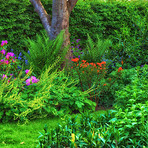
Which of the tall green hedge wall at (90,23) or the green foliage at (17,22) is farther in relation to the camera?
the green foliage at (17,22)

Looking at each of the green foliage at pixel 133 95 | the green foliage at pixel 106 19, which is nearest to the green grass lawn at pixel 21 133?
the green foliage at pixel 133 95

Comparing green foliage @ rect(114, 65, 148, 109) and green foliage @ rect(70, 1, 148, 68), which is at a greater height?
green foliage @ rect(70, 1, 148, 68)

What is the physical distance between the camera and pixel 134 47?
7.09 m

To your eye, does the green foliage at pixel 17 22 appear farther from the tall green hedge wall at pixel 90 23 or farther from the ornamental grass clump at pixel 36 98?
the ornamental grass clump at pixel 36 98

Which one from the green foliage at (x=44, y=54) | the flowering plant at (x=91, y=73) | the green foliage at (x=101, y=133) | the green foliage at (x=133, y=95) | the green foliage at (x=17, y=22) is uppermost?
the green foliage at (x=17, y=22)

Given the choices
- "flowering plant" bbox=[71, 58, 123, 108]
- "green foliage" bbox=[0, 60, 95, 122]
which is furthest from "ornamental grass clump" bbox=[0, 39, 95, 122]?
"flowering plant" bbox=[71, 58, 123, 108]

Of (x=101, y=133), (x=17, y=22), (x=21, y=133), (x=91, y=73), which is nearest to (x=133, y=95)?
(x=101, y=133)

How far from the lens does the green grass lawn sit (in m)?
3.88

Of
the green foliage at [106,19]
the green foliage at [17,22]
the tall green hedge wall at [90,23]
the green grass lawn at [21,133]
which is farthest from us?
the green foliage at [106,19]

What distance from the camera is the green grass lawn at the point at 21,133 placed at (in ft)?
12.7

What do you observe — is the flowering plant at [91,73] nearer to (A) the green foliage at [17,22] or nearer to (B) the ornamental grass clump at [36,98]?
(B) the ornamental grass clump at [36,98]

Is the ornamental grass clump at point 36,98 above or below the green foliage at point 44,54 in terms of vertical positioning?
below

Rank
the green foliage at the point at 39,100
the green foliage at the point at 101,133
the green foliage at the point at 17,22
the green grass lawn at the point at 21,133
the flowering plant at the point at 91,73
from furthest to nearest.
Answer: the green foliage at the point at 17,22 → the flowering plant at the point at 91,73 → the green foliage at the point at 39,100 → the green grass lawn at the point at 21,133 → the green foliage at the point at 101,133

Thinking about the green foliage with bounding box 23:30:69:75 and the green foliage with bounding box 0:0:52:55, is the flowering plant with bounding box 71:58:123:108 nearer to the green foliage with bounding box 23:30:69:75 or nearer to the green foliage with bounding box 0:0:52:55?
the green foliage with bounding box 23:30:69:75
